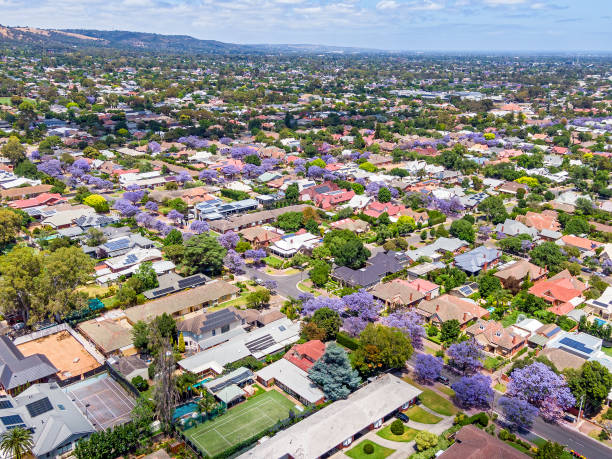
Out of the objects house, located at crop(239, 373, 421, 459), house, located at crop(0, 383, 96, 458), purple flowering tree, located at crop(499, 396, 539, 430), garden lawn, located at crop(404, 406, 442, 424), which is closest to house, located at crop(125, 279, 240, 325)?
house, located at crop(0, 383, 96, 458)

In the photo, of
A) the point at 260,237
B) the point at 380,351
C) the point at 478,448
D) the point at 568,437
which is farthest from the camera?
the point at 260,237

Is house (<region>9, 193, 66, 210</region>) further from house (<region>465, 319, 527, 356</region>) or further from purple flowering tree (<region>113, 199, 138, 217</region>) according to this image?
house (<region>465, 319, 527, 356</region>)

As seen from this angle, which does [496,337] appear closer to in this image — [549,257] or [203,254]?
[549,257]

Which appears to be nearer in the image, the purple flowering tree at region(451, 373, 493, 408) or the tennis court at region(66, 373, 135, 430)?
the tennis court at region(66, 373, 135, 430)

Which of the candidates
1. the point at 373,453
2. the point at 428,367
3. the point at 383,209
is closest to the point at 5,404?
the point at 373,453

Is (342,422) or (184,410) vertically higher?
(342,422)

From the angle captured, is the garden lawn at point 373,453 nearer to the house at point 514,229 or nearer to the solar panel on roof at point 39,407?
the solar panel on roof at point 39,407

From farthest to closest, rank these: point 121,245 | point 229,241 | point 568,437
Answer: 1. point 121,245
2. point 229,241
3. point 568,437
